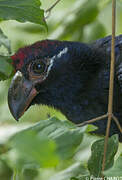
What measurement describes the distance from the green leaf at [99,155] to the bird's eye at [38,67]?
966 mm

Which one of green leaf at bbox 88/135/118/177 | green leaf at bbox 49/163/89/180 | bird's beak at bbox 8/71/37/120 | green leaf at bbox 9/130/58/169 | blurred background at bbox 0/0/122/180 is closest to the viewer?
green leaf at bbox 9/130/58/169

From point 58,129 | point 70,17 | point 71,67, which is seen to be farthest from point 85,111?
point 58,129

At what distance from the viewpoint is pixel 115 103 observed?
2141 millimetres

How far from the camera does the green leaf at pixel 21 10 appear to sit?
1.42m


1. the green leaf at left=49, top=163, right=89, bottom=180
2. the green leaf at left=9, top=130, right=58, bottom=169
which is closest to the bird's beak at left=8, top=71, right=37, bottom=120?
the green leaf at left=49, top=163, right=89, bottom=180

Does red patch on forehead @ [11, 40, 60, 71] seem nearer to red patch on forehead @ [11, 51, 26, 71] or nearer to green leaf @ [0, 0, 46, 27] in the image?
red patch on forehead @ [11, 51, 26, 71]

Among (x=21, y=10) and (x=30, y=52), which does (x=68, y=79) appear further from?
(x=21, y=10)

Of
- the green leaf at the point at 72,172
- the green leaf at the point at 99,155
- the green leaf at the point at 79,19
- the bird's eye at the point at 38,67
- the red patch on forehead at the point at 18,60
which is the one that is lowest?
the green leaf at the point at 72,172

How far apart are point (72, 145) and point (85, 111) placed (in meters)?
1.23

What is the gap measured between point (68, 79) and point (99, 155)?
3.41ft

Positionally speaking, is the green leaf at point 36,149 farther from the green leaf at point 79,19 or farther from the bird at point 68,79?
the green leaf at point 79,19

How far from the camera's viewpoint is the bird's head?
213 cm

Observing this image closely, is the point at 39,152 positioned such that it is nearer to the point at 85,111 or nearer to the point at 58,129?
the point at 58,129

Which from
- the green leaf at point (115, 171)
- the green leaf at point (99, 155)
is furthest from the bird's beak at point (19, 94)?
the green leaf at point (115, 171)
